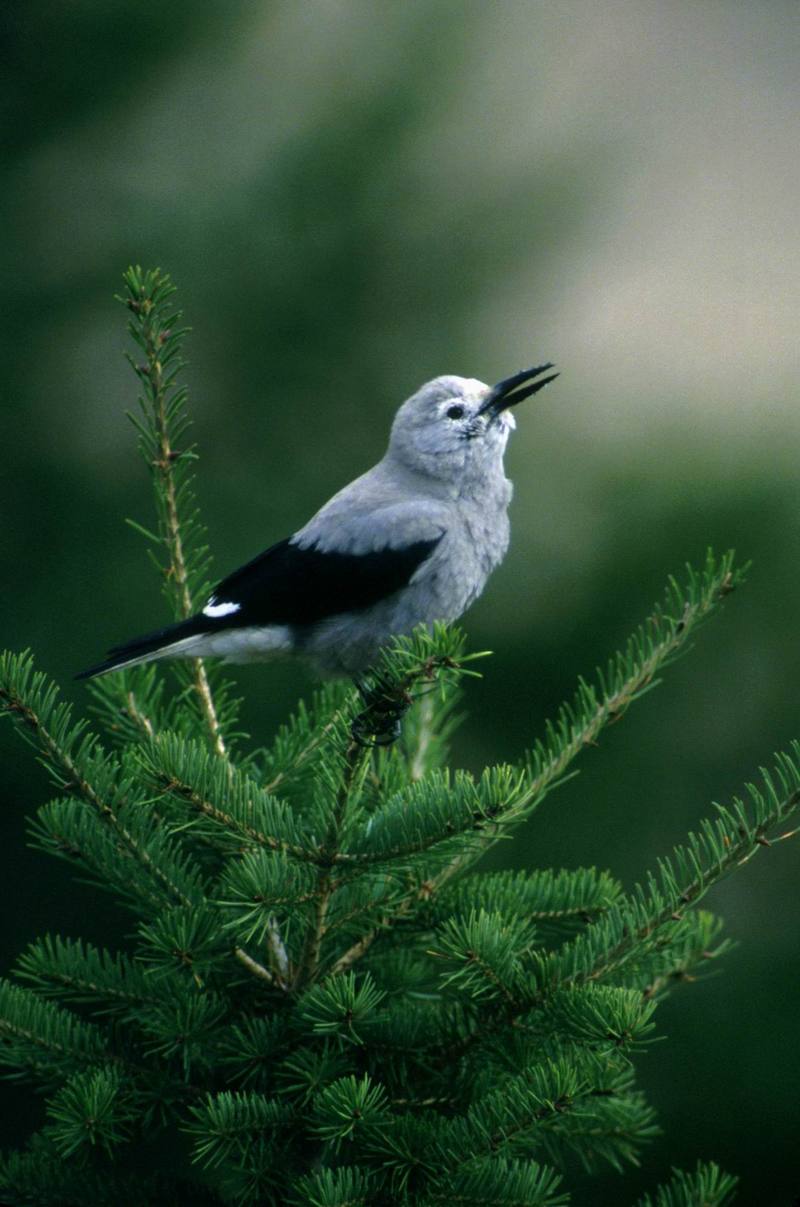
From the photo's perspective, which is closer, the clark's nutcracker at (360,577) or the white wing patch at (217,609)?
the white wing patch at (217,609)

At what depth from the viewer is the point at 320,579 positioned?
2305 mm

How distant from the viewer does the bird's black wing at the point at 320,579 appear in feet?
7.48

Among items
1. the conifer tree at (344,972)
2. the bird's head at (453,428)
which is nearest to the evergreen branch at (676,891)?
the conifer tree at (344,972)

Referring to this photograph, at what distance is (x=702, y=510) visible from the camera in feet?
9.12

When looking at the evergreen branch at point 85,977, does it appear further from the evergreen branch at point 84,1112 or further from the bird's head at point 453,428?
the bird's head at point 453,428

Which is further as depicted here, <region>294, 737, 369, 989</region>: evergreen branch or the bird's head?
the bird's head

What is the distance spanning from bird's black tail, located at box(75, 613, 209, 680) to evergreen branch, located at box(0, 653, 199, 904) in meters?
0.19

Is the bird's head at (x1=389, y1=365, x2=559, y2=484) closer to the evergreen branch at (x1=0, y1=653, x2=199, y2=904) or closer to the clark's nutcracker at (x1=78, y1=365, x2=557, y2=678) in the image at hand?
the clark's nutcracker at (x1=78, y1=365, x2=557, y2=678)

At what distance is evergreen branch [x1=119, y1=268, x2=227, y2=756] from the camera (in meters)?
1.76

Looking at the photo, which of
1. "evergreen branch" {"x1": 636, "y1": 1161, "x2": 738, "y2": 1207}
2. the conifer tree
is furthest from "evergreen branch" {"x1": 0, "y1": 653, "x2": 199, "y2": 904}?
"evergreen branch" {"x1": 636, "y1": 1161, "x2": 738, "y2": 1207}

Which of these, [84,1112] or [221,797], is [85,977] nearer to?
[84,1112]

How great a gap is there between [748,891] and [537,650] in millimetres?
673

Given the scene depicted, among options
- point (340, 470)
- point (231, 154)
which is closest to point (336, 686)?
point (340, 470)

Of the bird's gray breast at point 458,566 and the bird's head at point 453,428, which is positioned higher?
the bird's head at point 453,428
